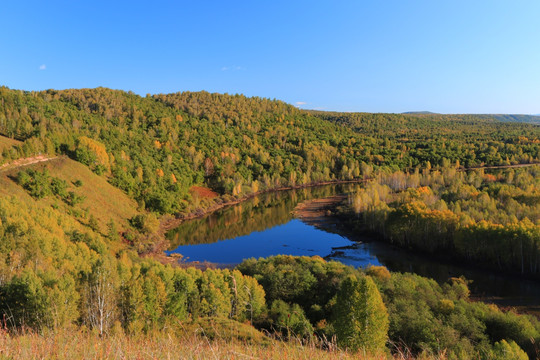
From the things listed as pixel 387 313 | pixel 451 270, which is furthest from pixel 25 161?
pixel 451 270

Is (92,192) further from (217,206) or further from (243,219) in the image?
(217,206)

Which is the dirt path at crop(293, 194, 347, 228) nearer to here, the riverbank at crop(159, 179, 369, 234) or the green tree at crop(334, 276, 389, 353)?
the riverbank at crop(159, 179, 369, 234)

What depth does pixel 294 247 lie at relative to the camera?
59.2m

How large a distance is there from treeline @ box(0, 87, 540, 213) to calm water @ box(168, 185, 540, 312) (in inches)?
490

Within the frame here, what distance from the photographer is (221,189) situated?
104 metres

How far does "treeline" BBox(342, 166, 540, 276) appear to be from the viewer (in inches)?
1656

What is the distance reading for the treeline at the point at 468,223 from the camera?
42.1 metres

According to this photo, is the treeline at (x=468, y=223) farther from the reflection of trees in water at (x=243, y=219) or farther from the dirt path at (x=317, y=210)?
the reflection of trees in water at (x=243, y=219)

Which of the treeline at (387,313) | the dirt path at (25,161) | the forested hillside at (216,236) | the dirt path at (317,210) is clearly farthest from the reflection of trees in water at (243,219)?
the treeline at (387,313)

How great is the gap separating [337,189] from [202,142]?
59290 millimetres

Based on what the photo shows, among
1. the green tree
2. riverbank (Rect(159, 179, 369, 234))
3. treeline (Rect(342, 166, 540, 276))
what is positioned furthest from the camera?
riverbank (Rect(159, 179, 369, 234))

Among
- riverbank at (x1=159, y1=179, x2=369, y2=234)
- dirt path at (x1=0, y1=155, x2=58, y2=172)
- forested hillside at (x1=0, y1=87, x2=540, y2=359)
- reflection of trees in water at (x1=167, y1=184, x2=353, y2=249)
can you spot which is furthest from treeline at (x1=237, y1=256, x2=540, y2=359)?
dirt path at (x1=0, y1=155, x2=58, y2=172)

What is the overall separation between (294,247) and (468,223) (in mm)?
27860

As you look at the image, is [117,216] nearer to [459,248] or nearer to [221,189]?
[221,189]
